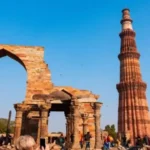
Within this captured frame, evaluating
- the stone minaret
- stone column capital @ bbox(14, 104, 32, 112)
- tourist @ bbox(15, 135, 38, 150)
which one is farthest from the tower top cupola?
tourist @ bbox(15, 135, 38, 150)

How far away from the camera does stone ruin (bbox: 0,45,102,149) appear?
14430mm

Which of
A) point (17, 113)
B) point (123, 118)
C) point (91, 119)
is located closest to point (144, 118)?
point (123, 118)

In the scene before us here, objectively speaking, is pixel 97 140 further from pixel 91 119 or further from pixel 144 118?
pixel 144 118

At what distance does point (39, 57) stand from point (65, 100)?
3878 millimetres

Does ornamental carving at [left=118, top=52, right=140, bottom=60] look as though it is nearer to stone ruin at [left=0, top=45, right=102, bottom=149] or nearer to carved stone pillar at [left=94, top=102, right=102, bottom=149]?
stone ruin at [left=0, top=45, right=102, bottom=149]

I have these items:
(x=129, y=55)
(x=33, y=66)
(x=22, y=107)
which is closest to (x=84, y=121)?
(x=22, y=107)

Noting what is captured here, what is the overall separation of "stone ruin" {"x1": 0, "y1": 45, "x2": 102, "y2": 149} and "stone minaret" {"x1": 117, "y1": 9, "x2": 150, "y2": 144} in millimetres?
20108

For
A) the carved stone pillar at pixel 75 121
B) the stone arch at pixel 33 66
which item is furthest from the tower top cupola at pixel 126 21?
the carved stone pillar at pixel 75 121

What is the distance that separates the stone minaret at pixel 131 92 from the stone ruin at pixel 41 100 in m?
20.1

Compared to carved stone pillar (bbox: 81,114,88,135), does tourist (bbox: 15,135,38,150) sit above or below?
below

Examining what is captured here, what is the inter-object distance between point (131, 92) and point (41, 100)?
25225 millimetres

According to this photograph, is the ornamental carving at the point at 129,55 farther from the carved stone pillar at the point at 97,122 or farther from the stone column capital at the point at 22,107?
the stone column capital at the point at 22,107

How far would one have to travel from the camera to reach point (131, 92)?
124 ft

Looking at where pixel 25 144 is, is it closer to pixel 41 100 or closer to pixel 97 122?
pixel 41 100
